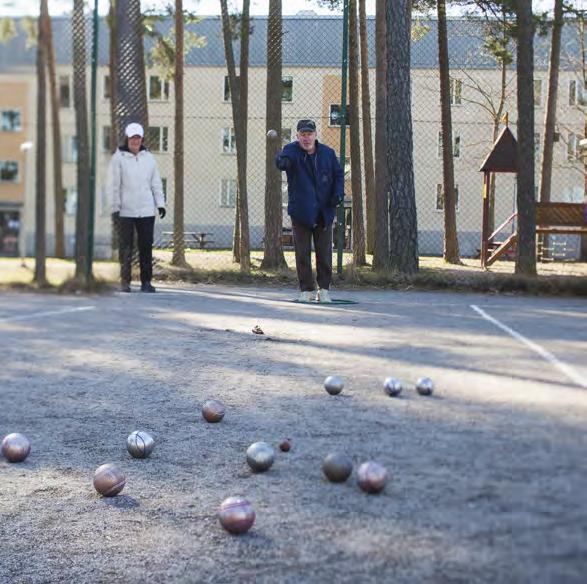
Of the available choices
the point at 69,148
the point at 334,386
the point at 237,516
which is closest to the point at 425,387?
the point at 334,386

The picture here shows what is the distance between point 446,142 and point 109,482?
22047mm

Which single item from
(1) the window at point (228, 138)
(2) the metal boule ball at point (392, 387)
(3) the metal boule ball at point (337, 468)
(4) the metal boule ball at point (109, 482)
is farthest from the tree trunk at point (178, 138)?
(3) the metal boule ball at point (337, 468)

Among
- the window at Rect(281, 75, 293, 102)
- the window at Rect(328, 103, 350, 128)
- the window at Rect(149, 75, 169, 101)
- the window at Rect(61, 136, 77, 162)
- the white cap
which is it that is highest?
the window at Rect(149, 75, 169, 101)

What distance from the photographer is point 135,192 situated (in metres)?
11.7

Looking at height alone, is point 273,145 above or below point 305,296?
above

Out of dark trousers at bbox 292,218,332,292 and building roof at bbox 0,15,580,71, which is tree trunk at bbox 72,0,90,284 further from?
dark trousers at bbox 292,218,332,292

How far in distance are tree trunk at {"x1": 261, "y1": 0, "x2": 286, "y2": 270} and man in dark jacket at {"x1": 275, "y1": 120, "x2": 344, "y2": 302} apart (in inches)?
225

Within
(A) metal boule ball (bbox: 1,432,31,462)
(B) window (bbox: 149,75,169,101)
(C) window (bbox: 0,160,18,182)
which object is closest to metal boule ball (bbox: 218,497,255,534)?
(A) metal boule ball (bbox: 1,432,31,462)

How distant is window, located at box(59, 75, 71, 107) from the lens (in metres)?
13.0

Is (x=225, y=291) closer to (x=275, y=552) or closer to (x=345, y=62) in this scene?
(x=345, y=62)

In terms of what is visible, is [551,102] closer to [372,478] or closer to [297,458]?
[297,458]

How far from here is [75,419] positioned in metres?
4.51

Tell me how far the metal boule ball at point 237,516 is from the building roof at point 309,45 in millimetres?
4174

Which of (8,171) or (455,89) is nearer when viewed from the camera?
(8,171)
